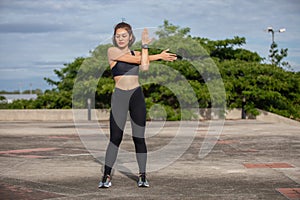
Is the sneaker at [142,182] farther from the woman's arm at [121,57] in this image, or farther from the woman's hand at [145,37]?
the woman's hand at [145,37]

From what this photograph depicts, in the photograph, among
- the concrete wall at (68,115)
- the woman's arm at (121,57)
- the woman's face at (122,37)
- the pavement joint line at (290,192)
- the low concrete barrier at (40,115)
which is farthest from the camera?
the low concrete barrier at (40,115)

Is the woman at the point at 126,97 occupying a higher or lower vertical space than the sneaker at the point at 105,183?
higher

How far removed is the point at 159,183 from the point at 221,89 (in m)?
20.9

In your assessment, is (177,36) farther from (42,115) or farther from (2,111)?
(2,111)

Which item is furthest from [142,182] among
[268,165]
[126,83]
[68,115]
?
[68,115]

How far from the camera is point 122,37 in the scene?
21.5 feet

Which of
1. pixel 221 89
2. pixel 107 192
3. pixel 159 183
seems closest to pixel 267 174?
pixel 159 183

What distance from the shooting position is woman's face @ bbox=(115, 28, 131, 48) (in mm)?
6551

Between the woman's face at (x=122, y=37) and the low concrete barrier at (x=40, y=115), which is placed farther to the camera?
the low concrete barrier at (x=40, y=115)

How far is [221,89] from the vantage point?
27188 mm

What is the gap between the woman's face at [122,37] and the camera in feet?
21.5

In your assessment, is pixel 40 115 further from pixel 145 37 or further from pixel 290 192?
pixel 290 192

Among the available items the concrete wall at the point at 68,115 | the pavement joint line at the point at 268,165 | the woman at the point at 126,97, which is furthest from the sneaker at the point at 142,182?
the concrete wall at the point at 68,115

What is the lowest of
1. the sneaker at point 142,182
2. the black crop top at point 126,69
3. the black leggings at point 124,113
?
A: the sneaker at point 142,182
